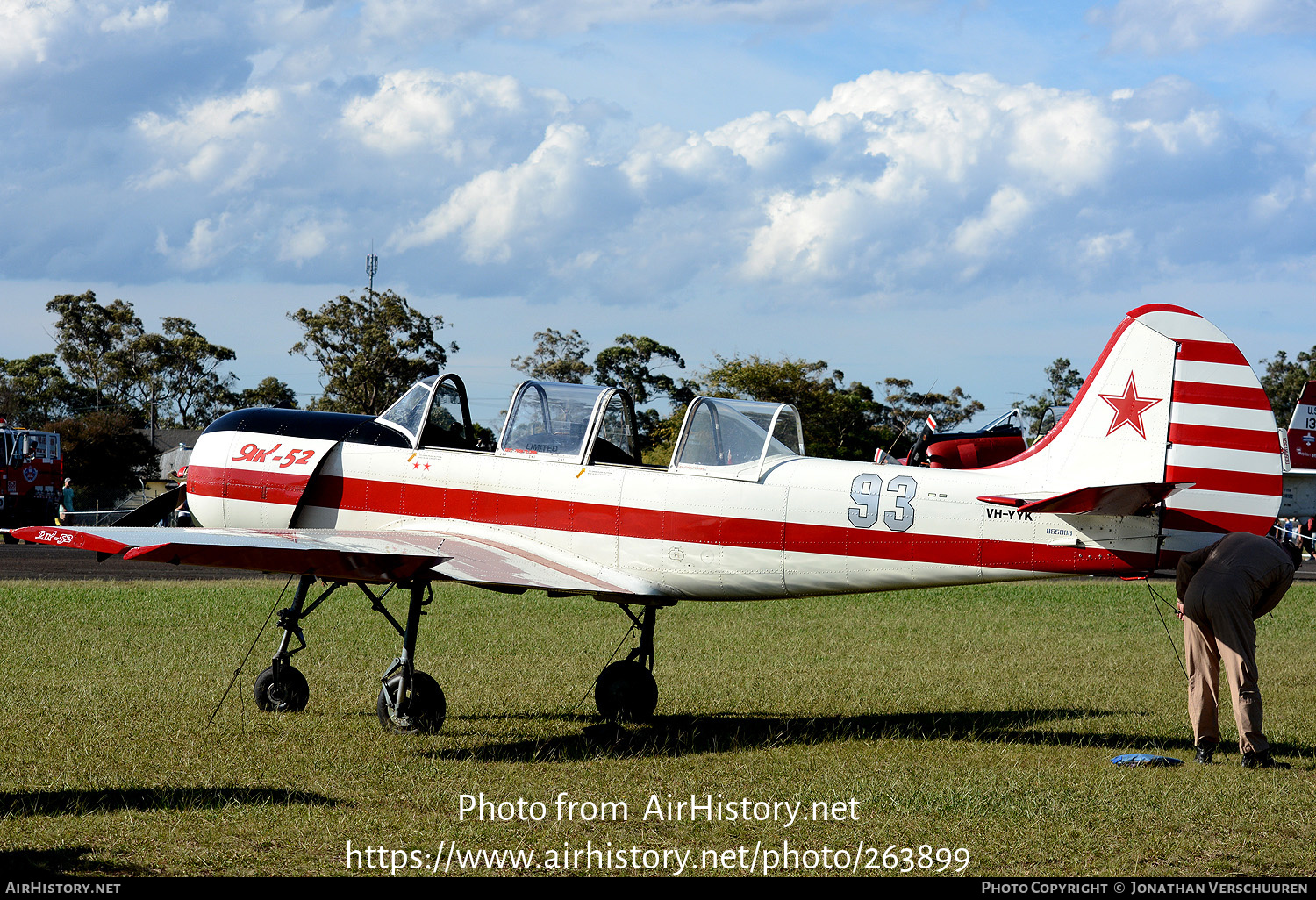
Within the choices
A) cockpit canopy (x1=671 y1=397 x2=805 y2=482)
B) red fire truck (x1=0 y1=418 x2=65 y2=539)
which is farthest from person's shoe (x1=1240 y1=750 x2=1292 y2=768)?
red fire truck (x1=0 y1=418 x2=65 y2=539)

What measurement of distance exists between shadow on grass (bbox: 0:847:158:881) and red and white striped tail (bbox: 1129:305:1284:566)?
6.49 metres

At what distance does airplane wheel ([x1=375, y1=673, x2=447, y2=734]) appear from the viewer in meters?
7.83

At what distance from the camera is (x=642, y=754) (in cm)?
750

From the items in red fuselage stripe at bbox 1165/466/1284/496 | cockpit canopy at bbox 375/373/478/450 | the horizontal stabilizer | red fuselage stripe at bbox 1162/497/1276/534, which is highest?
cockpit canopy at bbox 375/373/478/450

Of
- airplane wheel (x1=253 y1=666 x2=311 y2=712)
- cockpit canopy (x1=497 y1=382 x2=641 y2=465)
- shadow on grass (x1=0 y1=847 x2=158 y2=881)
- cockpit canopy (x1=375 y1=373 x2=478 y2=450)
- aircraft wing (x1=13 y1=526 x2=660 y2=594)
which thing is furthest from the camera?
cockpit canopy (x1=375 y1=373 x2=478 y2=450)

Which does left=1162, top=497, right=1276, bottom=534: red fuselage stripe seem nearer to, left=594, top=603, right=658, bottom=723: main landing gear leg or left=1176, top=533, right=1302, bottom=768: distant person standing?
left=1176, top=533, right=1302, bottom=768: distant person standing

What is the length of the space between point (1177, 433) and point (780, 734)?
3.62m

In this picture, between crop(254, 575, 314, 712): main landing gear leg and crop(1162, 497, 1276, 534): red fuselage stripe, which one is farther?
crop(254, 575, 314, 712): main landing gear leg

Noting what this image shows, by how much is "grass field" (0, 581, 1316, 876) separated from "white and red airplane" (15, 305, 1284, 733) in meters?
1.00

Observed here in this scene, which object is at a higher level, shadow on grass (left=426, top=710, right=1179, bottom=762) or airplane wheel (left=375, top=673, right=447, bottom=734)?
airplane wheel (left=375, top=673, right=447, bottom=734)

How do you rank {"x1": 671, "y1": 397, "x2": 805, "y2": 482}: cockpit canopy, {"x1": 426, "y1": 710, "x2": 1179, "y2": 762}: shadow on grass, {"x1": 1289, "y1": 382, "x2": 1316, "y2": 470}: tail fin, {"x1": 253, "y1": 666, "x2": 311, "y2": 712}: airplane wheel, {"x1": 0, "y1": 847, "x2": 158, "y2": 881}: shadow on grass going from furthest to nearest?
1. {"x1": 1289, "y1": 382, "x2": 1316, "y2": 470}: tail fin
2. {"x1": 253, "y1": 666, "x2": 311, "y2": 712}: airplane wheel
3. {"x1": 671, "y1": 397, "x2": 805, "y2": 482}: cockpit canopy
4. {"x1": 426, "y1": 710, "x2": 1179, "y2": 762}: shadow on grass
5. {"x1": 0, "y1": 847, "x2": 158, "y2": 881}: shadow on grass

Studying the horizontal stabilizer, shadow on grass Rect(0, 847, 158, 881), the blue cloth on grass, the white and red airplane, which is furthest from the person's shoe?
shadow on grass Rect(0, 847, 158, 881)

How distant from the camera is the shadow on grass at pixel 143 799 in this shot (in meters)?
5.58

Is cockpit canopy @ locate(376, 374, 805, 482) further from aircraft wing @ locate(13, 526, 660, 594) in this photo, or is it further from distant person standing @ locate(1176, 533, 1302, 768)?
distant person standing @ locate(1176, 533, 1302, 768)
